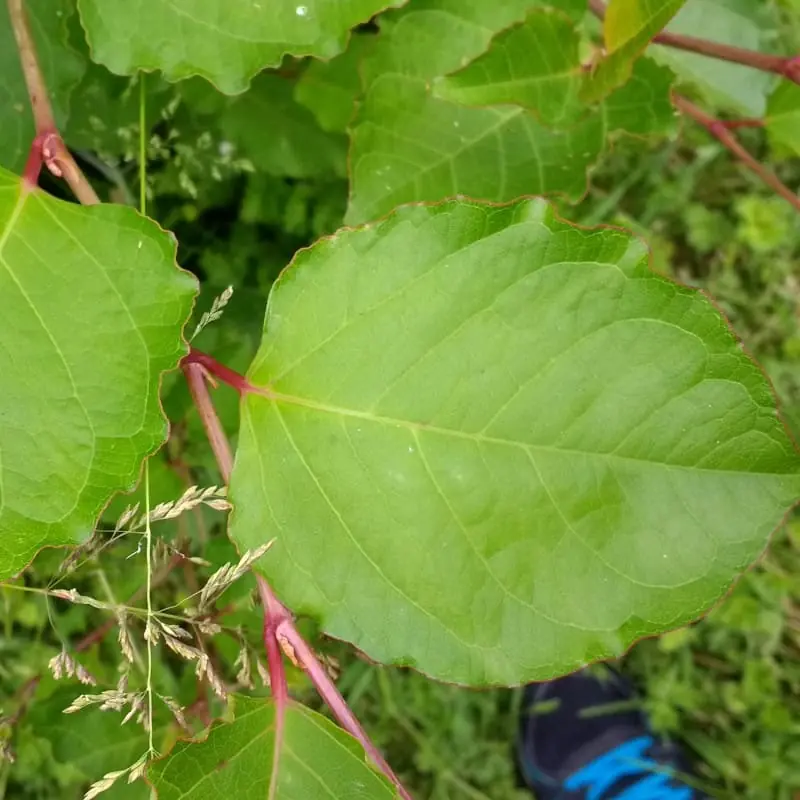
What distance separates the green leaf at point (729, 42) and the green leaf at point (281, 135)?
552 mm

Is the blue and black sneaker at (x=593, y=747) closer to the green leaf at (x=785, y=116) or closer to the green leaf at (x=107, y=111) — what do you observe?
the green leaf at (x=785, y=116)

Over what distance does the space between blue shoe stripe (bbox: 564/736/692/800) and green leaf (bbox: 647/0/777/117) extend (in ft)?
5.48

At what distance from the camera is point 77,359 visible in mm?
848

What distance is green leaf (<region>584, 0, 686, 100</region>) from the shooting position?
857mm

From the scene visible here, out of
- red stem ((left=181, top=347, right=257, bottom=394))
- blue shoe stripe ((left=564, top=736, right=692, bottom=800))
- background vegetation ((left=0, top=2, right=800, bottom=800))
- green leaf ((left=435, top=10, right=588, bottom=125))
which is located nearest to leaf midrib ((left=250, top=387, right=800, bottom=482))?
red stem ((left=181, top=347, right=257, bottom=394))

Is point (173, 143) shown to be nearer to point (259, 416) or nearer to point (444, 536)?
point (259, 416)

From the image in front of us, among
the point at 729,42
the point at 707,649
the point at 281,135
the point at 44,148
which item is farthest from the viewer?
the point at 707,649

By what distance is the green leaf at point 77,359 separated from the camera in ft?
2.73

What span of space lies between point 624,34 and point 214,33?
448 mm

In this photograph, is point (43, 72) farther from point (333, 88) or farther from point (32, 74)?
point (333, 88)

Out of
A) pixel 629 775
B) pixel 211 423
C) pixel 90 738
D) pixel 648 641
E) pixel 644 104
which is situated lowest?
pixel 629 775

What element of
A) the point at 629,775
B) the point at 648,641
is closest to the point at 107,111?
the point at 648,641

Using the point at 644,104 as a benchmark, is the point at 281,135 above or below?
below

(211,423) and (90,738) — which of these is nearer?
(211,423)
